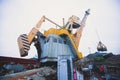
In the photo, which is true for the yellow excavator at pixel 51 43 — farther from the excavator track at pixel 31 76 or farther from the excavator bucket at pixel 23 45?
the excavator track at pixel 31 76

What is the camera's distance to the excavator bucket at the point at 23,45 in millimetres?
11680

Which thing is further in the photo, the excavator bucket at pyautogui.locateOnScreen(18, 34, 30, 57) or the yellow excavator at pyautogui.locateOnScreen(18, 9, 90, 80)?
the yellow excavator at pyautogui.locateOnScreen(18, 9, 90, 80)

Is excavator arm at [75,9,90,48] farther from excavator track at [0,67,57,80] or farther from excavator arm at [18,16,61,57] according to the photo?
excavator track at [0,67,57,80]

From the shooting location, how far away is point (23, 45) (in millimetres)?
11828

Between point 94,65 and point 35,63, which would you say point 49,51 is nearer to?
point 35,63

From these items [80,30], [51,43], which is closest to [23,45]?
[51,43]

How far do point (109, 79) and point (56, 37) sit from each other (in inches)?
271

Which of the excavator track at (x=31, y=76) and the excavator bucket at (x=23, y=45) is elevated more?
the excavator bucket at (x=23, y=45)

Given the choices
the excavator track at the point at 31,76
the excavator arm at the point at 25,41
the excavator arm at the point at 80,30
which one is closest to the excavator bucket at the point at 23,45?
the excavator arm at the point at 25,41

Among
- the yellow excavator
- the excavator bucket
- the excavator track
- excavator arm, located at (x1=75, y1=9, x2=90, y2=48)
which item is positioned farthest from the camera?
excavator arm, located at (x1=75, y1=9, x2=90, y2=48)

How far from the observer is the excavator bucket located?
11.7m

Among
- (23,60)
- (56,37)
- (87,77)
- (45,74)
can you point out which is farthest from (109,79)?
(23,60)

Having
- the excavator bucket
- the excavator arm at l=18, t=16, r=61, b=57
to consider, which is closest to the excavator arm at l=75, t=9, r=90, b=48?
the excavator arm at l=18, t=16, r=61, b=57

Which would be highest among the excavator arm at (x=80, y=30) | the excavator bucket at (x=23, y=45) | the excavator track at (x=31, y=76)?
the excavator arm at (x=80, y=30)
